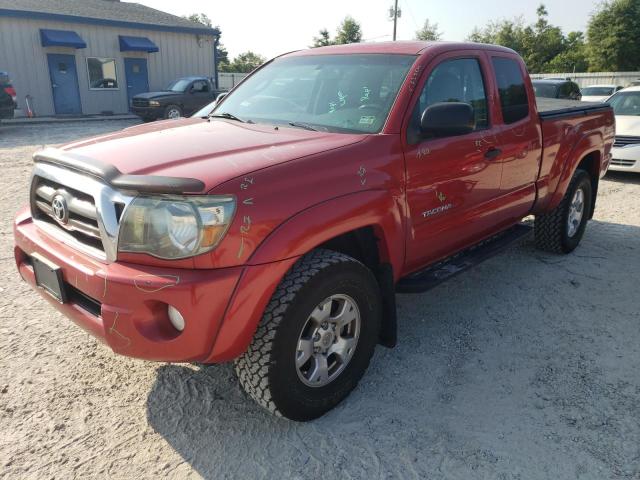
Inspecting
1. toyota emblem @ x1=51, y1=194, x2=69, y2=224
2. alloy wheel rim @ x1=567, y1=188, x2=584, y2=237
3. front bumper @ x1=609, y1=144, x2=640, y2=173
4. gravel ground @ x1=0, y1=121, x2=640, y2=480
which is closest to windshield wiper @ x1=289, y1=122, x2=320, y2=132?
toyota emblem @ x1=51, y1=194, x2=69, y2=224

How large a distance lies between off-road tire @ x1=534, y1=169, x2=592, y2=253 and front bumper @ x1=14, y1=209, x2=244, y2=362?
3795mm

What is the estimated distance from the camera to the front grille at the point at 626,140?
27.9 ft

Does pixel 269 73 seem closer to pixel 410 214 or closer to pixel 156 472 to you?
pixel 410 214

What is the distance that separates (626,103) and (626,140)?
1.58 metres

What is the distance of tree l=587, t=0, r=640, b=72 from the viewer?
3750 centimetres

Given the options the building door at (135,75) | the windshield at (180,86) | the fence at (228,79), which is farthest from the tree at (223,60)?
the windshield at (180,86)

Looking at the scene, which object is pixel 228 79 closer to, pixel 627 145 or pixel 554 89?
pixel 554 89

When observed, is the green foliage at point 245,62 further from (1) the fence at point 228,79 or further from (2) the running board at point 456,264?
(2) the running board at point 456,264

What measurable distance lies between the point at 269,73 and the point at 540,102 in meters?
3.42

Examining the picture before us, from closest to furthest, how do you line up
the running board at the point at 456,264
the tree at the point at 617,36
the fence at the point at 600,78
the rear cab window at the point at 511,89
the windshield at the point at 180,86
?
the running board at the point at 456,264, the rear cab window at the point at 511,89, the windshield at the point at 180,86, the fence at the point at 600,78, the tree at the point at 617,36

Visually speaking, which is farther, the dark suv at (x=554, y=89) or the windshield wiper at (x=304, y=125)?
the dark suv at (x=554, y=89)

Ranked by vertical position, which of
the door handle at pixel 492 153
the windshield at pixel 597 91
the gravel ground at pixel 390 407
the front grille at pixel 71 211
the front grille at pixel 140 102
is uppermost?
the windshield at pixel 597 91

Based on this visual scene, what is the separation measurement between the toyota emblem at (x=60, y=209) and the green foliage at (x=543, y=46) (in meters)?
47.6

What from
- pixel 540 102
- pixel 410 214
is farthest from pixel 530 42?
pixel 410 214
